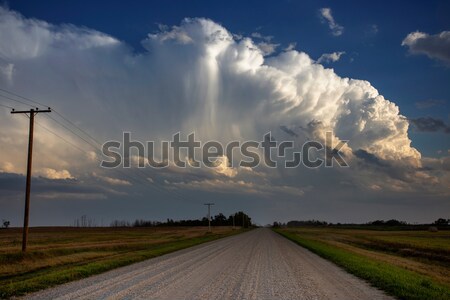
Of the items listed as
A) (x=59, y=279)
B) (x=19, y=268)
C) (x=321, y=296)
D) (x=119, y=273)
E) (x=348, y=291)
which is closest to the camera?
(x=321, y=296)

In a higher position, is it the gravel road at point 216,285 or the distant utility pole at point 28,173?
the distant utility pole at point 28,173

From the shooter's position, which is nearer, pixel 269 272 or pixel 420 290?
pixel 420 290

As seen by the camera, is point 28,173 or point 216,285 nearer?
point 216,285

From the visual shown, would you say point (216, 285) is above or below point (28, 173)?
below

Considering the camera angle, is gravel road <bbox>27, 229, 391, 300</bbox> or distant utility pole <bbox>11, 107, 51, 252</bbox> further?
distant utility pole <bbox>11, 107, 51, 252</bbox>

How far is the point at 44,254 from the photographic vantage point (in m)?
31.3

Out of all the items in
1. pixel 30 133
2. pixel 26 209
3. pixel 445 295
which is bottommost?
pixel 445 295

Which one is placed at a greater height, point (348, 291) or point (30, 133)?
point (30, 133)

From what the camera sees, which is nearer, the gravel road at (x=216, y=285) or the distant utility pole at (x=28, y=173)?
the gravel road at (x=216, y=285)

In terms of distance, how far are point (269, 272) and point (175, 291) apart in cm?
→ 697

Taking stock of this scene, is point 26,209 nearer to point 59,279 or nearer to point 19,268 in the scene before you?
point 19,268

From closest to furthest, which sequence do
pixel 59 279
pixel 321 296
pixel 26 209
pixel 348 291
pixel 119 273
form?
pixel 321 296, pixel 348 291, pixel 59 279, pixel 119 273, pixel 26 209

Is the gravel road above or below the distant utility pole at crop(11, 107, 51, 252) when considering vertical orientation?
below

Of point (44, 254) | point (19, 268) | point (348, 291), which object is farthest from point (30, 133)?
point (348, 291)
